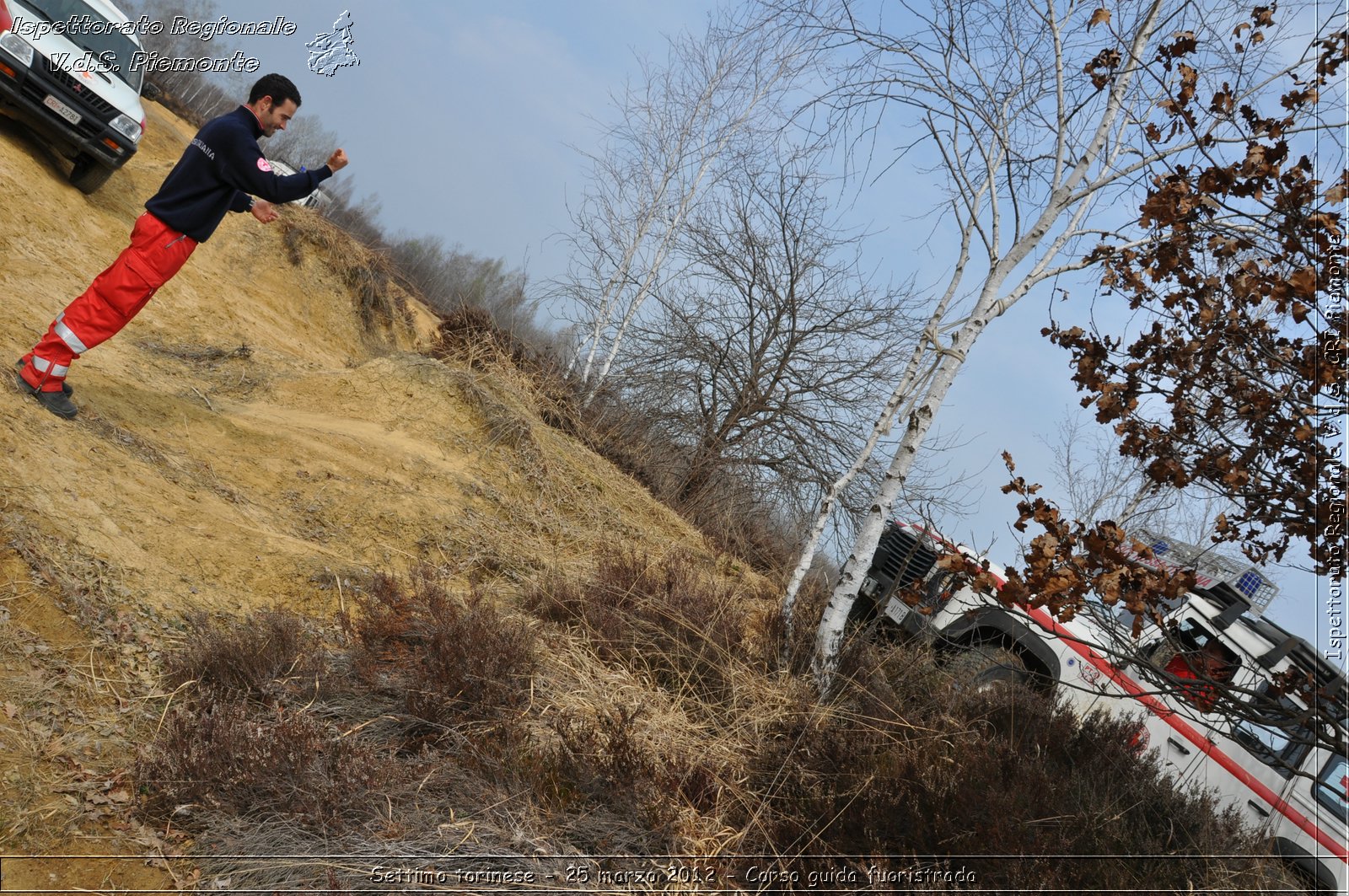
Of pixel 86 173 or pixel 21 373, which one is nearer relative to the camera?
pixel 21 373

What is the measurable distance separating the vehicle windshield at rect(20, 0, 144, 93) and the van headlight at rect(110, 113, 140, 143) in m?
0.62

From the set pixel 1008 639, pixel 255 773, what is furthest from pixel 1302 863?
pixel 255 773

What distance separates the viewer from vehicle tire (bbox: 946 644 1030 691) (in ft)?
19.0

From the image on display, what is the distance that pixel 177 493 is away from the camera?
4719 mm

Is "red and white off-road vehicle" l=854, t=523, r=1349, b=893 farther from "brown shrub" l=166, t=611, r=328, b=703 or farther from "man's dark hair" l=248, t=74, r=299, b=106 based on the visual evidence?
"man's dark hair" l=248, t=74, r=299, b=106

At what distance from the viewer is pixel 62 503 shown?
3.93 metres

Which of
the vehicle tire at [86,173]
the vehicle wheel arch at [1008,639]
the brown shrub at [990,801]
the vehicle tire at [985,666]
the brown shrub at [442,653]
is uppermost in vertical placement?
the vehicle wheel arch at [1008,639]

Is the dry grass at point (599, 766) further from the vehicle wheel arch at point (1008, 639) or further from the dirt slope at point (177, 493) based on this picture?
the vehicle wheel arch at point (1008, 639)

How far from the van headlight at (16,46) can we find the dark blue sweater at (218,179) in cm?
549

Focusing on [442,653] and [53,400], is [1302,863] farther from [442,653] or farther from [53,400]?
[53,400]

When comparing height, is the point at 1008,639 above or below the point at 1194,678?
below

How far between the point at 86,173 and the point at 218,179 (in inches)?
285

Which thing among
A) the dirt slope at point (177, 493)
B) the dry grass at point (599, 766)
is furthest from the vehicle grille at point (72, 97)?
the dry grass at point (599, 766)

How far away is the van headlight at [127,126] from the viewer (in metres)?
9.40
